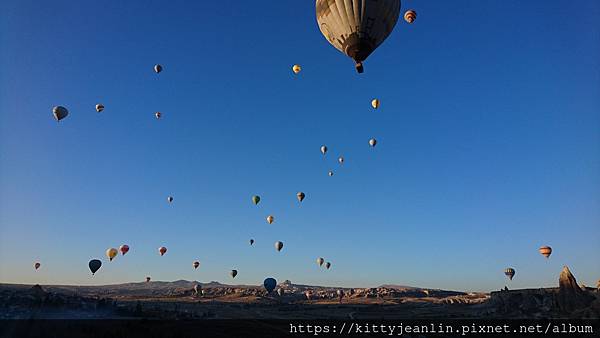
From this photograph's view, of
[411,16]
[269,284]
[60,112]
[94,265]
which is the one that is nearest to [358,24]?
[411,16]

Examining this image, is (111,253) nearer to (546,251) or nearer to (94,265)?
(94,265)

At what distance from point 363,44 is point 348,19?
1.49m

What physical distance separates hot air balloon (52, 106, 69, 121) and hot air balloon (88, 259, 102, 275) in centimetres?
1510

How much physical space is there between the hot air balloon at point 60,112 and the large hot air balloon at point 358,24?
A: 2455 cm

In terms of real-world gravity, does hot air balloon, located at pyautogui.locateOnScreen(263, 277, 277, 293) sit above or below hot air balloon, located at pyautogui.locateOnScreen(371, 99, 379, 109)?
below

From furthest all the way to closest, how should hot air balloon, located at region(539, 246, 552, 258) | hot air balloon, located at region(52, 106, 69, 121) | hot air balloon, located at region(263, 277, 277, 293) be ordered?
hot air balloon, located at region(263, 277, 277, 293), hot air balloon, located at region(539, 246, 552, 258), hot air balloon, located at region(52, 106, 69, 121)

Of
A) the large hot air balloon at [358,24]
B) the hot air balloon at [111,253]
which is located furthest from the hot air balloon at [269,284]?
the large hot air balloon at [358,24]

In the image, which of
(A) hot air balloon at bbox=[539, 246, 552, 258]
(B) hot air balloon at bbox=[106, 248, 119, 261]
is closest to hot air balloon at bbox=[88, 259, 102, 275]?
(B) hot air balloon at bbox=[106, 248, 119, 261]

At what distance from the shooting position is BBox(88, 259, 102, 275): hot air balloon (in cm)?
3932

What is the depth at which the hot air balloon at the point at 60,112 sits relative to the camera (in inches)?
1300

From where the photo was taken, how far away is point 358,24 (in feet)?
63.8

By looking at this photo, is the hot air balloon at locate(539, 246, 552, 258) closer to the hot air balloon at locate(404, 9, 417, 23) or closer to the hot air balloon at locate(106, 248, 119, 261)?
the hot air balloon at locate(404, 9, 417, 23)

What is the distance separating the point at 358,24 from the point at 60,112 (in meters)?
26.4

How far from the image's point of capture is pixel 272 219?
5400cm
